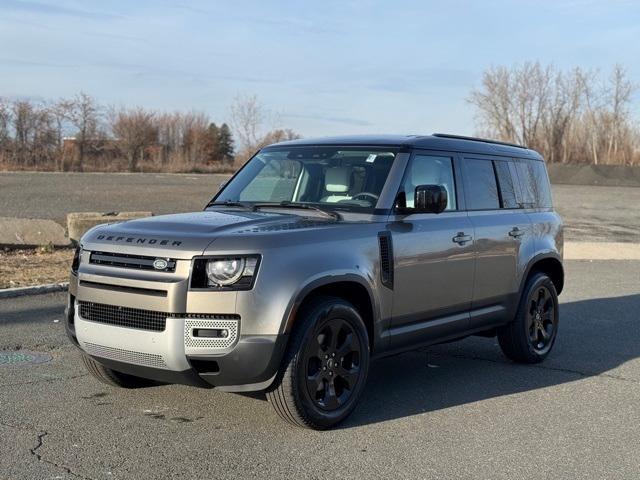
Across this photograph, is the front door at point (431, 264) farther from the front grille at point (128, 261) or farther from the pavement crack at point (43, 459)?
the pavement crack at point (43, 459)

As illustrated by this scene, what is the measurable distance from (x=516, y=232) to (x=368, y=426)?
8.56ft

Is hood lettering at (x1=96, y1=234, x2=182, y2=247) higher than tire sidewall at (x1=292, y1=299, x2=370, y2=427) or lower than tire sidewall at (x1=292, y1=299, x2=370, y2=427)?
higher

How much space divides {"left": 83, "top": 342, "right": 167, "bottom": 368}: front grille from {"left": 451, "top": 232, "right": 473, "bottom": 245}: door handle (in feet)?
8.44

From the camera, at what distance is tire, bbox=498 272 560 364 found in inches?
282

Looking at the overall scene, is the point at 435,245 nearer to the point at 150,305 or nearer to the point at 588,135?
the point at 150,305

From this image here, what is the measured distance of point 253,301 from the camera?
15.4 ft

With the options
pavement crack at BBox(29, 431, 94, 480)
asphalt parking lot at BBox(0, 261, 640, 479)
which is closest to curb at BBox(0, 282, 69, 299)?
asphalt parking lot at BBox(0, 261, 640, 479)

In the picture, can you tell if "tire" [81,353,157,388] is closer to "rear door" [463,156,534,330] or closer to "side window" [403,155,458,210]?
"side window" [403,155,458,210]

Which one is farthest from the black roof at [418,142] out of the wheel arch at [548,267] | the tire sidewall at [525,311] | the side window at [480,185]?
the tire sidewall at [525,311]

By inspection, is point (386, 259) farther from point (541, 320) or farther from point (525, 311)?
point (541, 320)

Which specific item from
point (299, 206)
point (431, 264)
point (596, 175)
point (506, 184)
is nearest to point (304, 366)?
point (299, 206)

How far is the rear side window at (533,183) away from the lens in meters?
7.55

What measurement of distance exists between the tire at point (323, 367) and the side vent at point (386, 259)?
15.1 inches

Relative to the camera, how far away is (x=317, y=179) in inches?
245
